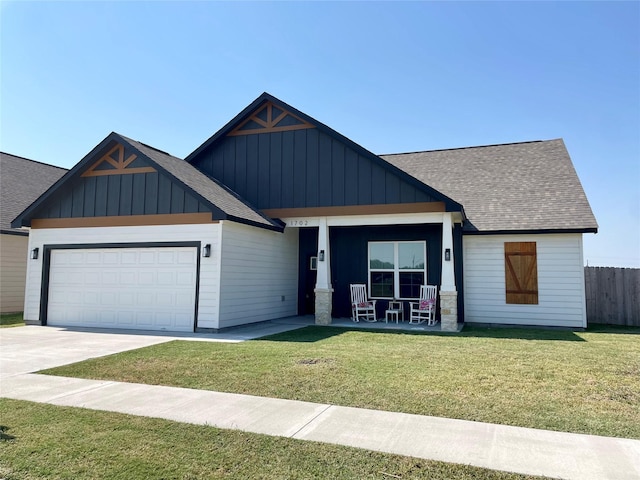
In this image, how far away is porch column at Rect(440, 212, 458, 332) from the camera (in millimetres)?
11055

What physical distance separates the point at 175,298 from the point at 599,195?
14.7 metres

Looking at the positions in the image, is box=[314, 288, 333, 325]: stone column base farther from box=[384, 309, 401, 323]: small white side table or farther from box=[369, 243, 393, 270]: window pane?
box=[369, 243, 393, 270]: window pane

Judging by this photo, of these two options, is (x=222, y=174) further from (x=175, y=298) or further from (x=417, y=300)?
(x=417, y=300)

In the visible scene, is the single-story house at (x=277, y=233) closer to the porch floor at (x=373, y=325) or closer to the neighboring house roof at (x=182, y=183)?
the neighboring house roof at (x=182, y=183)

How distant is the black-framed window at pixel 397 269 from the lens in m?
13.4

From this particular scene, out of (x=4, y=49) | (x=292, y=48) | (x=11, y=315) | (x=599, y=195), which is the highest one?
(x=292, y=48)

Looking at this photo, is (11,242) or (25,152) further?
(25,152)

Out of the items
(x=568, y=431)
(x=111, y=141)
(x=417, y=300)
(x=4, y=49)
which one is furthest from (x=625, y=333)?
(x=4, y=49)

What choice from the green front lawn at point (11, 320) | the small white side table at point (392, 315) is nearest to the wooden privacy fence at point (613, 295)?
the small white side table at point (392, 315)

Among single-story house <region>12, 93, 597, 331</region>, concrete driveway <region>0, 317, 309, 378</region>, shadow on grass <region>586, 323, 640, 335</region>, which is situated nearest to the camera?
concrete driveway <region>0, 317, 309, 378</region>

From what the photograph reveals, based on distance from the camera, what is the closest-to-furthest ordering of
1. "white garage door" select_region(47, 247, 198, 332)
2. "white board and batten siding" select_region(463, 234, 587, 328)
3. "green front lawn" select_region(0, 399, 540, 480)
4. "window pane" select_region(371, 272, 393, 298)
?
1. "green front lawn" select_region(0, 399, 540, 480)
2. "white garage door" select_region(47, 247, 198, 332)
3. "white board and batten siding" select_region(463, 234, 587, 328)
4. "window pane" select_region(371, 272, 393, 298)

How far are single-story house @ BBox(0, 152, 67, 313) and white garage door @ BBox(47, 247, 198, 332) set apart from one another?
4058 millimetres

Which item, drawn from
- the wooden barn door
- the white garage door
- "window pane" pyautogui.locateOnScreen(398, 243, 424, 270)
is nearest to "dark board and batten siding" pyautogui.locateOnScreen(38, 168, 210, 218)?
the white garage door

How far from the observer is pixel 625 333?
1102cm
